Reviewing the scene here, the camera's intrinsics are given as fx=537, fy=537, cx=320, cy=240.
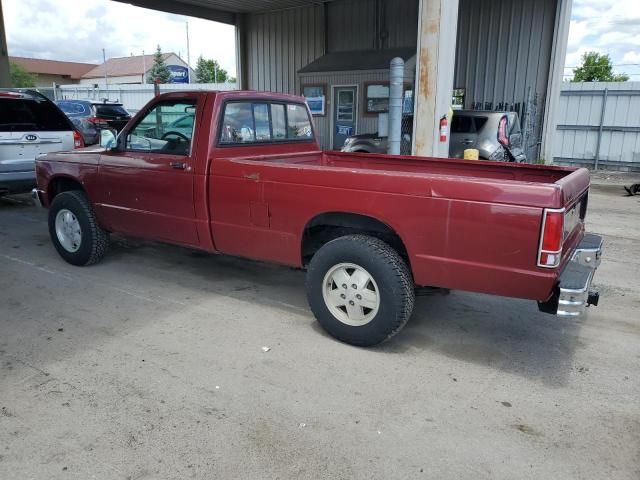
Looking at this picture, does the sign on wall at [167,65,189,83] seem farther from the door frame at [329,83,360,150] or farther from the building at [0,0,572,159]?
the door frame at [329,83,360,150]

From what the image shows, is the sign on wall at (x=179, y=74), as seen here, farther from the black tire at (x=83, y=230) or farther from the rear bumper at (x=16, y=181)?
the black tire at (x=83, y=230)

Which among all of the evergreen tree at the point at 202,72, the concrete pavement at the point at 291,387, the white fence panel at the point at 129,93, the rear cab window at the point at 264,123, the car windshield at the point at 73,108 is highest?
the evergreen tree at the point at 202,72

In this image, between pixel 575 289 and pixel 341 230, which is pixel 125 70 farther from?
pixel 575 289

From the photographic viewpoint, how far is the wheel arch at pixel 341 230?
12.6ft

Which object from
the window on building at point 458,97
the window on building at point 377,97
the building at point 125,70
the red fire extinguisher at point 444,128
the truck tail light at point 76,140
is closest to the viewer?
the truck tail light at point 76,140

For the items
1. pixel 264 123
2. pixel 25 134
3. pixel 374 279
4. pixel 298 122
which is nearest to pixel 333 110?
pixel 25 134

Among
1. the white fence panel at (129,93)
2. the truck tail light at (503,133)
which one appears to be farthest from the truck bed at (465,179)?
the white fence panel at (129,93)

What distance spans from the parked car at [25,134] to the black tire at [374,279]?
5905 mm

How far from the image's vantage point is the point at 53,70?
71875mm

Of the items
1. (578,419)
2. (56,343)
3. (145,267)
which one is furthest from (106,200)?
(578,419)

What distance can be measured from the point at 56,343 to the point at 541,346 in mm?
3669

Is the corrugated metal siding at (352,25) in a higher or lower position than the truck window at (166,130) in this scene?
higher

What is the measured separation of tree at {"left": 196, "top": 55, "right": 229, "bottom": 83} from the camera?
84463 mm

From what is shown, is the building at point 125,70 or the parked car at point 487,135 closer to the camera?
the parked car at point 487,135
